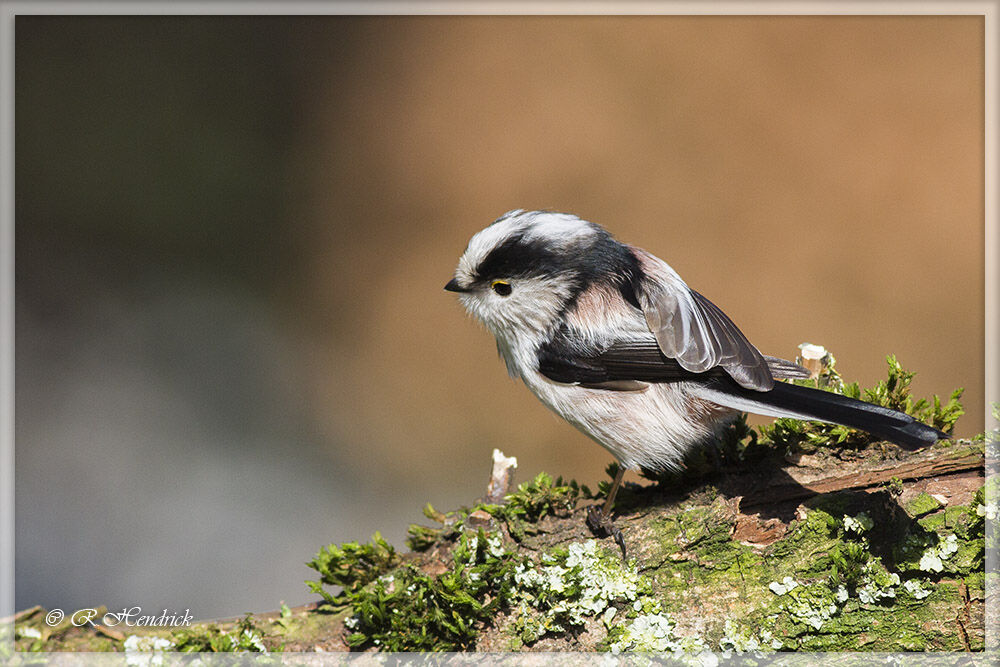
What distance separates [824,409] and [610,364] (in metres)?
0.50

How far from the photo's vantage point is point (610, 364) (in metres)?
1.73

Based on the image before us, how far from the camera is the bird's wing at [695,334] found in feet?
5.24

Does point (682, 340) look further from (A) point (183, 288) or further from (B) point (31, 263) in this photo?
(B) point (31, 263)

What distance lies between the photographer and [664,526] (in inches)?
66.7

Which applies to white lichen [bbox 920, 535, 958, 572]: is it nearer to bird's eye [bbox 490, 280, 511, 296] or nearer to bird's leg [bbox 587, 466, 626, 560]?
bird's leg [bbox 587, 466, 626, 560]

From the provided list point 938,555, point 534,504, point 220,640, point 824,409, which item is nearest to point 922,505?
point 938,555

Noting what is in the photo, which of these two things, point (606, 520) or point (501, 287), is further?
point (501, 287)

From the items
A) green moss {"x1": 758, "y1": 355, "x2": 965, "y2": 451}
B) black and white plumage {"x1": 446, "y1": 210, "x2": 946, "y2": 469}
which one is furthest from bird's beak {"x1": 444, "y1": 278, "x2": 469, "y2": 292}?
green moss {"x1": 758, "y1": 355, "x2": 965, "y2": 451}

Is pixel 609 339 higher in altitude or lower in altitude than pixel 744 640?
higher

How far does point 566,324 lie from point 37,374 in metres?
3.71

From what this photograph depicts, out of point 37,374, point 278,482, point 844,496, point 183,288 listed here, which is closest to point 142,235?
point 183,288

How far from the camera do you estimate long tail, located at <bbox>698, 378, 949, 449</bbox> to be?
1.35m

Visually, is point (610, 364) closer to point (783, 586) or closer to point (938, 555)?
point (783, 586)

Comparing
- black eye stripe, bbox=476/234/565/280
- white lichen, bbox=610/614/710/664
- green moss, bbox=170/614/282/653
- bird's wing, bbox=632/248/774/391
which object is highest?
black eye stripe, bbox=476/234/565/280
